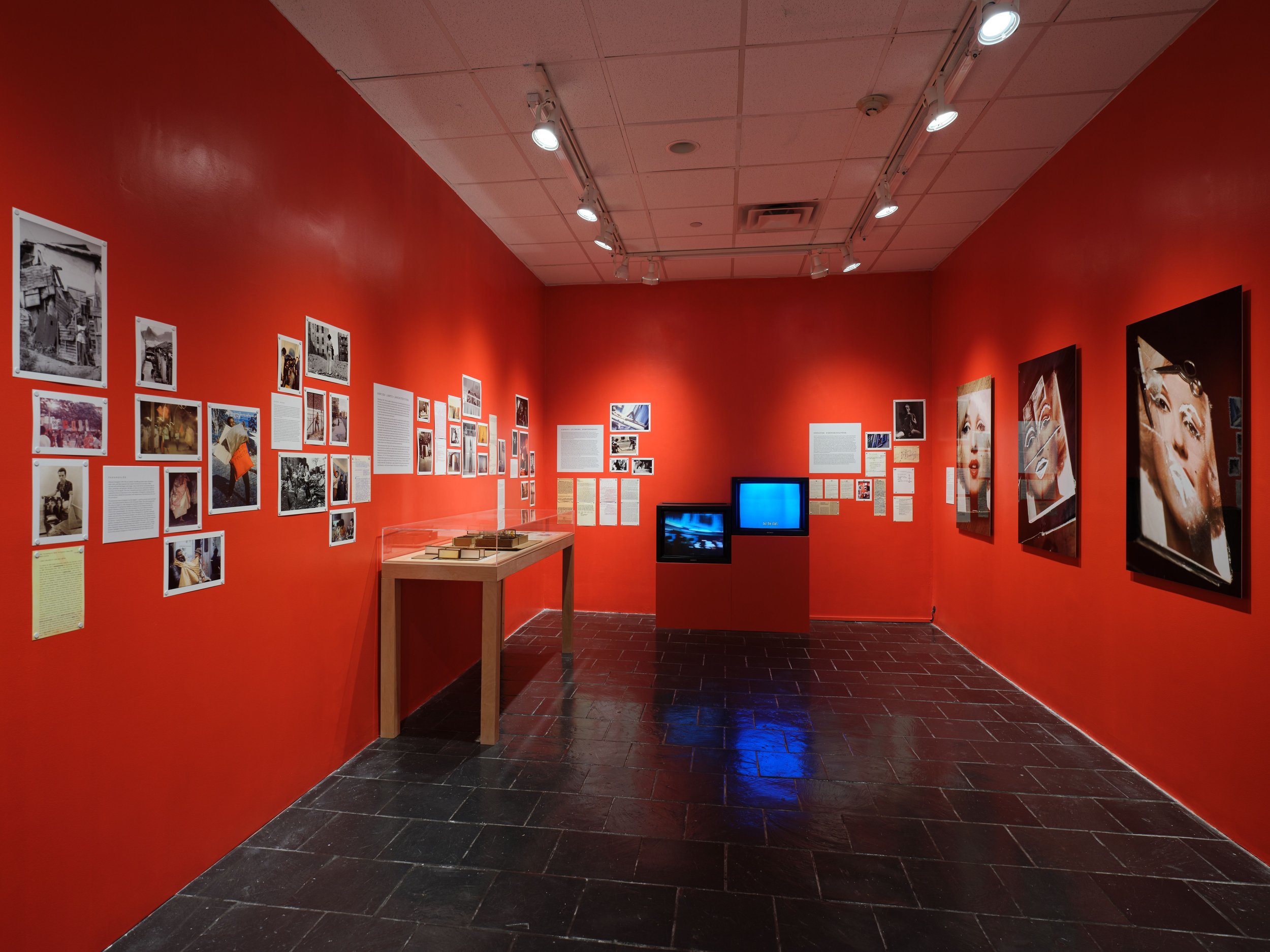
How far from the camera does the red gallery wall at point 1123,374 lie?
2473 mm

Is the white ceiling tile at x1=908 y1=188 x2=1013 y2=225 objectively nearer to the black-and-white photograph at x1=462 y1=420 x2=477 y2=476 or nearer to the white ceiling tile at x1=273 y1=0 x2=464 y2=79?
the white ceiling tile at x1=273 y1=0 x2=464 y2=79

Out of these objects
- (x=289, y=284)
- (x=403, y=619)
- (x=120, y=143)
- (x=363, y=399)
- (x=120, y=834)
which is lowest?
(x=120, y=834)

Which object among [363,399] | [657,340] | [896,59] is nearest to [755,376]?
[657,340]

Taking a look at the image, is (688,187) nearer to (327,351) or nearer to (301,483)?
(327,351)

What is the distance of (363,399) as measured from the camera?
3.36 meters

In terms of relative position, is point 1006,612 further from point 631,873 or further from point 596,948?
point 596,948

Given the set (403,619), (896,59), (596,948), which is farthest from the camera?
(403,619)

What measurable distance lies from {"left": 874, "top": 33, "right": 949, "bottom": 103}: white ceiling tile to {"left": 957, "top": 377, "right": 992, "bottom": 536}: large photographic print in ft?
8.17

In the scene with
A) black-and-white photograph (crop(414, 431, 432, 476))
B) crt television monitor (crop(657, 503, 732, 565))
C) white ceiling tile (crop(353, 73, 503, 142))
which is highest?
white ceiling tile (crop(353, 73, 503, 142))

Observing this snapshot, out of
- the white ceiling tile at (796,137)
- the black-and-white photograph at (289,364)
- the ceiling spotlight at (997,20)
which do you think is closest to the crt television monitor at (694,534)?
the white ceiling tile at (796,137)

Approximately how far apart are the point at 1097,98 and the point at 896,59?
1236 mm

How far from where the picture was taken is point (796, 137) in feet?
12.1

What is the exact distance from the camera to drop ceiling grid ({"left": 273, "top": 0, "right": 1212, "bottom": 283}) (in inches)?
106

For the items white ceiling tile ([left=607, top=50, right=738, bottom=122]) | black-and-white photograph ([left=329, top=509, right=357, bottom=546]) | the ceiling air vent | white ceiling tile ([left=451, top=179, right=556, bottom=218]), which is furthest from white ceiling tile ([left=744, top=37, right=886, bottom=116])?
black-and-white photograph ([left=329, top=509, right=357, bottom=546])
